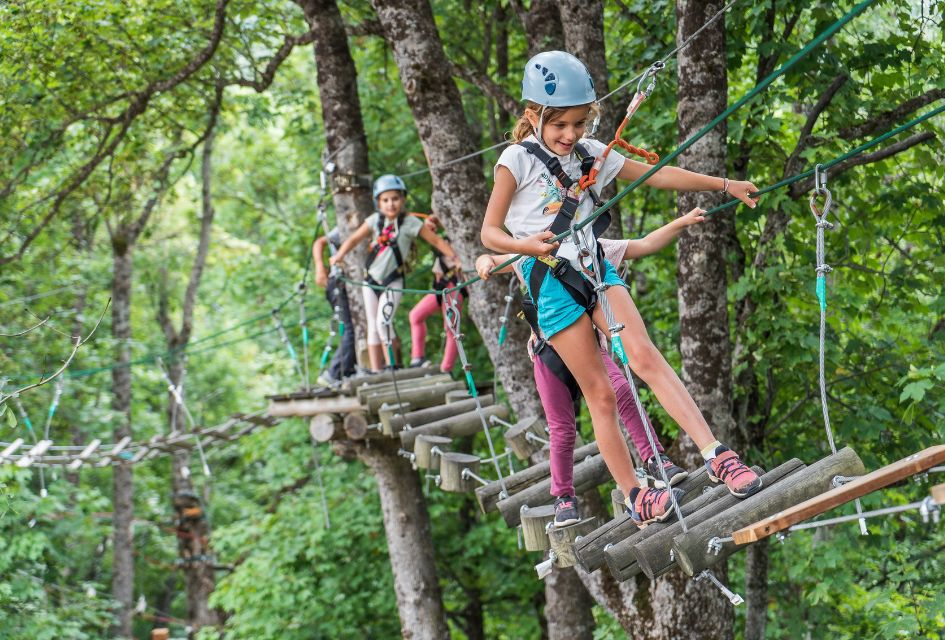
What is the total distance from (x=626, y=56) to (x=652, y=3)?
428 millimetres

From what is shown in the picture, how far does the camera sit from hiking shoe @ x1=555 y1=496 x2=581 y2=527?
369 cm

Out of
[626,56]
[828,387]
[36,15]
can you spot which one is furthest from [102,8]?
[828,387]

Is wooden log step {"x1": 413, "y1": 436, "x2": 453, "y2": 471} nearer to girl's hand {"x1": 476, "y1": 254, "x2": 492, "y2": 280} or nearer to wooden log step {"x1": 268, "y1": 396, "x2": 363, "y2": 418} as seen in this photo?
wooden log step {"x1": 268, "y1": 396, "x2": 363, "y2": 418}

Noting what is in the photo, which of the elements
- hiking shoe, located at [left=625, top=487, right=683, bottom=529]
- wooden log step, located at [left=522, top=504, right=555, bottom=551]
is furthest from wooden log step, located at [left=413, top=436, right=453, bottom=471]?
hiking shoe, located at [left=625, top=487, right=683, bottom=529]

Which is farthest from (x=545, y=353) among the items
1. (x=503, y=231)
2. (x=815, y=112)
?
(x=815, y=112)

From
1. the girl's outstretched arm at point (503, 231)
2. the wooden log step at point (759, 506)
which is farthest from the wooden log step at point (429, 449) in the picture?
the wooden log step at point (759, 506)

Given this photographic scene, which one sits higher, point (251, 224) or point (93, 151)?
point (251, 224)

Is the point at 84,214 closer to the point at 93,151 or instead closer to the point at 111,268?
the point at 111,268

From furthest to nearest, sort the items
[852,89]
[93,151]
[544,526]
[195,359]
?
[195,359], [93,151], [852,89], [544,526]

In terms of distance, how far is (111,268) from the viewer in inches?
622

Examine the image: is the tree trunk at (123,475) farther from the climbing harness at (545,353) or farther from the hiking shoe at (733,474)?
the hiking shoe at (733,474)

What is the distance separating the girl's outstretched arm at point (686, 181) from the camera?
10.5ft

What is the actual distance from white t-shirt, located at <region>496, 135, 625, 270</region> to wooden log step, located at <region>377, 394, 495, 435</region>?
2704 millimetres

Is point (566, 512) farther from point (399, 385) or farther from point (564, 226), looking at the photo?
point (399, 385)
